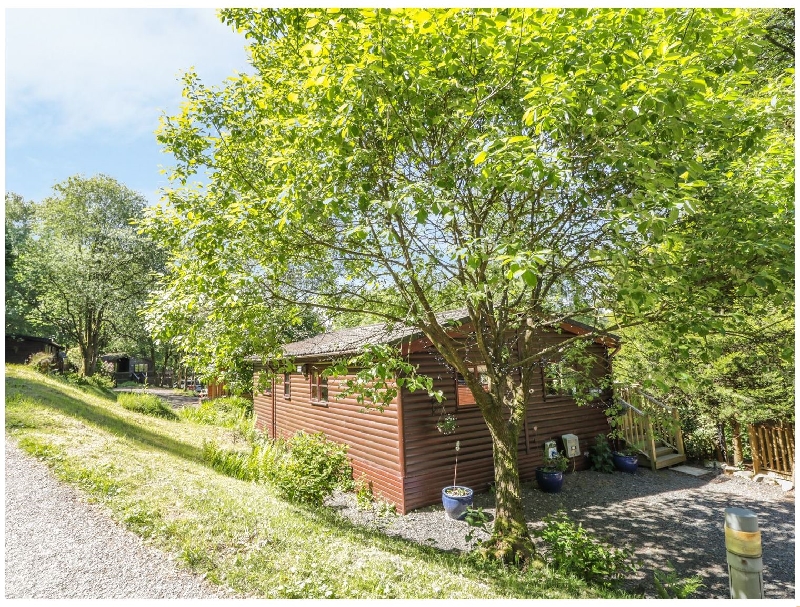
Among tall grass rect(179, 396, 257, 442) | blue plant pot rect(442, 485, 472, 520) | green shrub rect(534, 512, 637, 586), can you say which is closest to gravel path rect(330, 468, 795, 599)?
blue plant pot rect(442, 485, 472, 520)

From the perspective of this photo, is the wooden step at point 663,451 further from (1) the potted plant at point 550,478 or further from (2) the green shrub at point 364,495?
(2) the green shrub at point 364,495

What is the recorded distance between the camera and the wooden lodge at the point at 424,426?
809cm

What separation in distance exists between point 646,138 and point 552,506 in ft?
22.8

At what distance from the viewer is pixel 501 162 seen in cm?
339

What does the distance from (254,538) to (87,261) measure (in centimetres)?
2438

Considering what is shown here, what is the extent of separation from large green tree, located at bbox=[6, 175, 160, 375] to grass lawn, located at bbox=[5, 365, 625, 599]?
17.6 meters

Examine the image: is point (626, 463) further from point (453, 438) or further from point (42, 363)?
point (42, 363)

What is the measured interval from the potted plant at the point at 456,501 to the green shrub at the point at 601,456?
4670mm

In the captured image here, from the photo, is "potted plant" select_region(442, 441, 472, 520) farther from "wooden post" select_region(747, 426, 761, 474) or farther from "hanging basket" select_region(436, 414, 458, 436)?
"wooden post" select_region(747, 426, 761, 474)

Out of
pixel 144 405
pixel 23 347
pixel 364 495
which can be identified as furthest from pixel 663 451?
pixel 23 347

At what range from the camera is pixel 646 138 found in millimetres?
4090

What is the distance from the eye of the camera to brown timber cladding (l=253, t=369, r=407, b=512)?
8.30 meters

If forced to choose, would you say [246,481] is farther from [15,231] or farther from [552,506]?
[15,231]
